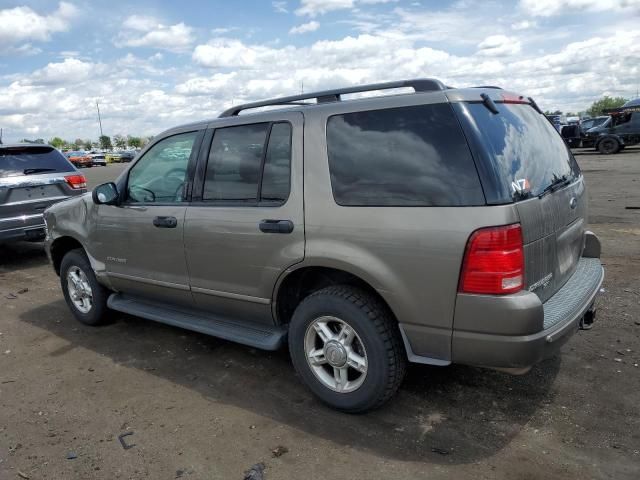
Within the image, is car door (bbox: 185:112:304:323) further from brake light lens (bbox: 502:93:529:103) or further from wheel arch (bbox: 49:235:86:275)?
wheel arch (bbox: 49:235:86:275)

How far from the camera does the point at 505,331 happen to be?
2.65 metres

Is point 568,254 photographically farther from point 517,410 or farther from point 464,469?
point 464,469

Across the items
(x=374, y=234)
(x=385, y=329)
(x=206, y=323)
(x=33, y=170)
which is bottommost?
(x=206, y=323)

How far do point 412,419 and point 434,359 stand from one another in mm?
498

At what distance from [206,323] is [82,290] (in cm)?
179

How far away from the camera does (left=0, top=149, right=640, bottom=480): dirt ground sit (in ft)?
9.14

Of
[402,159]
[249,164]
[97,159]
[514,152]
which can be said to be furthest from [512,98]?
[97,159]

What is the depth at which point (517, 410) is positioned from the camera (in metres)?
3.20

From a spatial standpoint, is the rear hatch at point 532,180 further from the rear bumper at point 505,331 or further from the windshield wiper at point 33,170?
the windshield wiper at point 33,170

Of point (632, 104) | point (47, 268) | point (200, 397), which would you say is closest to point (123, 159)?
point (632, 104)

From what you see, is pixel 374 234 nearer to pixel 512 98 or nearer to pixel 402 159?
pixel 402 159

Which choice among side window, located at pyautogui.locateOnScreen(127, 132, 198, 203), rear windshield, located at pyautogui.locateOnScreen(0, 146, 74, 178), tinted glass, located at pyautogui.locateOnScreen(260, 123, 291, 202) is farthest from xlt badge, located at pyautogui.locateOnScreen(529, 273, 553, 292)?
rear windshield, located at pyautogui.locateOnScreen(0, 146, 74, 178)

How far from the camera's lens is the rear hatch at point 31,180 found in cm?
732

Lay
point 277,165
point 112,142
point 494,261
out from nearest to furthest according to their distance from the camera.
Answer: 1. point 494,261
2. point 277,165
3. point 112,142
